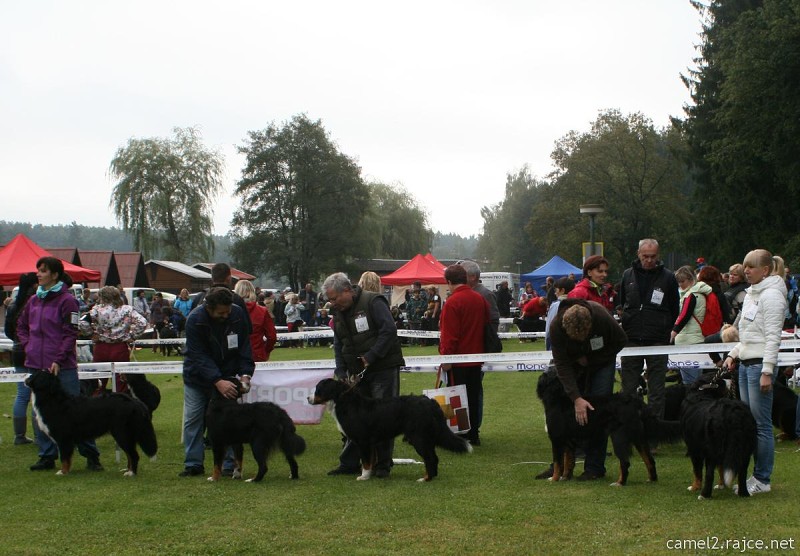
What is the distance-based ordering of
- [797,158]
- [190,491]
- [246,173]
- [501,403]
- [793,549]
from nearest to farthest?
[793,549], [190,491], [501,403], [797,158], [246,173]

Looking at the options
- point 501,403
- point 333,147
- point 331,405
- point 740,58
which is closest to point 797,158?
point 740,58

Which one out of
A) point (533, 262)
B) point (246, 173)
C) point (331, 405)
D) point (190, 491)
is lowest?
point (190, 491)

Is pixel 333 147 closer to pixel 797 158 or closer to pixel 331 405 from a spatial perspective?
pixel 797 158

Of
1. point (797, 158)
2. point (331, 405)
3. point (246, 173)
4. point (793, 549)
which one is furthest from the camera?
point (246, 173)

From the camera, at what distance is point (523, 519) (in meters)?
5.61

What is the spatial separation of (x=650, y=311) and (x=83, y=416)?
5.13 m

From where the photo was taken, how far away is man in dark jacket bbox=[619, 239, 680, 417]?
800 centimetres

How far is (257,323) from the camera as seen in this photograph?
916 cm

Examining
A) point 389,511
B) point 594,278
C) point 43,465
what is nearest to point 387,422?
point 389,511

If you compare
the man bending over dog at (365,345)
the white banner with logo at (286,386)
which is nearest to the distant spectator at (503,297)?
the white banner with logo at (286,386)

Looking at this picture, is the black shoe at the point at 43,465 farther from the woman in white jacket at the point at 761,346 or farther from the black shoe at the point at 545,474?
the woman in white jacket at the point at 761,346

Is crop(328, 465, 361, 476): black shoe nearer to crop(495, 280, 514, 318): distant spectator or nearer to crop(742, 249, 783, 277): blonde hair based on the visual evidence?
crop(742, 249, 783, 277): blonde hair

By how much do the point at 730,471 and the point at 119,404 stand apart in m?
4.97

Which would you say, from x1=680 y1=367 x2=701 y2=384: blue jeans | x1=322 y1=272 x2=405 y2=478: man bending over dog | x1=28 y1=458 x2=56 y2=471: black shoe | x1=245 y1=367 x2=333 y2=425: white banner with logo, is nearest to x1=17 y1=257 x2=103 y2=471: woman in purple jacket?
x1=28 y1=458 x2=56 y2=471: black shoe
